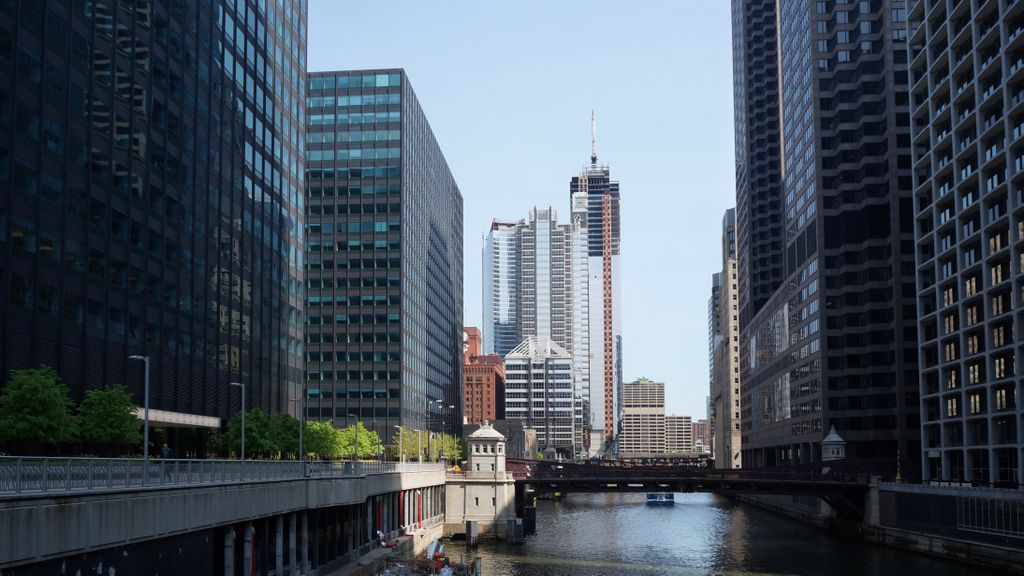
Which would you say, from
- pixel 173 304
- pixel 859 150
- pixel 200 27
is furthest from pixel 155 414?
pixel 859 150

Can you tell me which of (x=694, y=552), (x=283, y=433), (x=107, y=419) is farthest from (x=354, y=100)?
(x=107, y=419)

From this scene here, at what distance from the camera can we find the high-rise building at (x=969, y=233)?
101 metres

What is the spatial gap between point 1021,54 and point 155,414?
8084 centimetres

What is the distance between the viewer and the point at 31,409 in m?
51.6

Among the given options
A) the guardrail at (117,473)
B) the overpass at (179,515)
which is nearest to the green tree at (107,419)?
the guardrail at (117,473)

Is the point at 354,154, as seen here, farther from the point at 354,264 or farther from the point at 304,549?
the point at 304,549

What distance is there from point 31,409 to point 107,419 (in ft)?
22.8

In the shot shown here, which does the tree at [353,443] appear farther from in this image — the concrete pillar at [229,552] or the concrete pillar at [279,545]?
the concrete pillar at [229,552]

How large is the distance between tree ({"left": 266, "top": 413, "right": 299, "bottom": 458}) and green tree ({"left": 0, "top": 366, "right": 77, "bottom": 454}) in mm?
31155

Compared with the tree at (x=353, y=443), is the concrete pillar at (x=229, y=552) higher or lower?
lower

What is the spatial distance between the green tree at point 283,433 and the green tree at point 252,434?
17.4 inches

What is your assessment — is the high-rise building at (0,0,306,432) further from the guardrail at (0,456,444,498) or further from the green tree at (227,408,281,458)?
the guardrail at (0,456,444,498)

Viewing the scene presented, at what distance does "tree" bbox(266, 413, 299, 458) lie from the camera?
84375mm

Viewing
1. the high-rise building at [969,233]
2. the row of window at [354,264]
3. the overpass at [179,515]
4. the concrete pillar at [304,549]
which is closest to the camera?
the overpass at [179,515]
